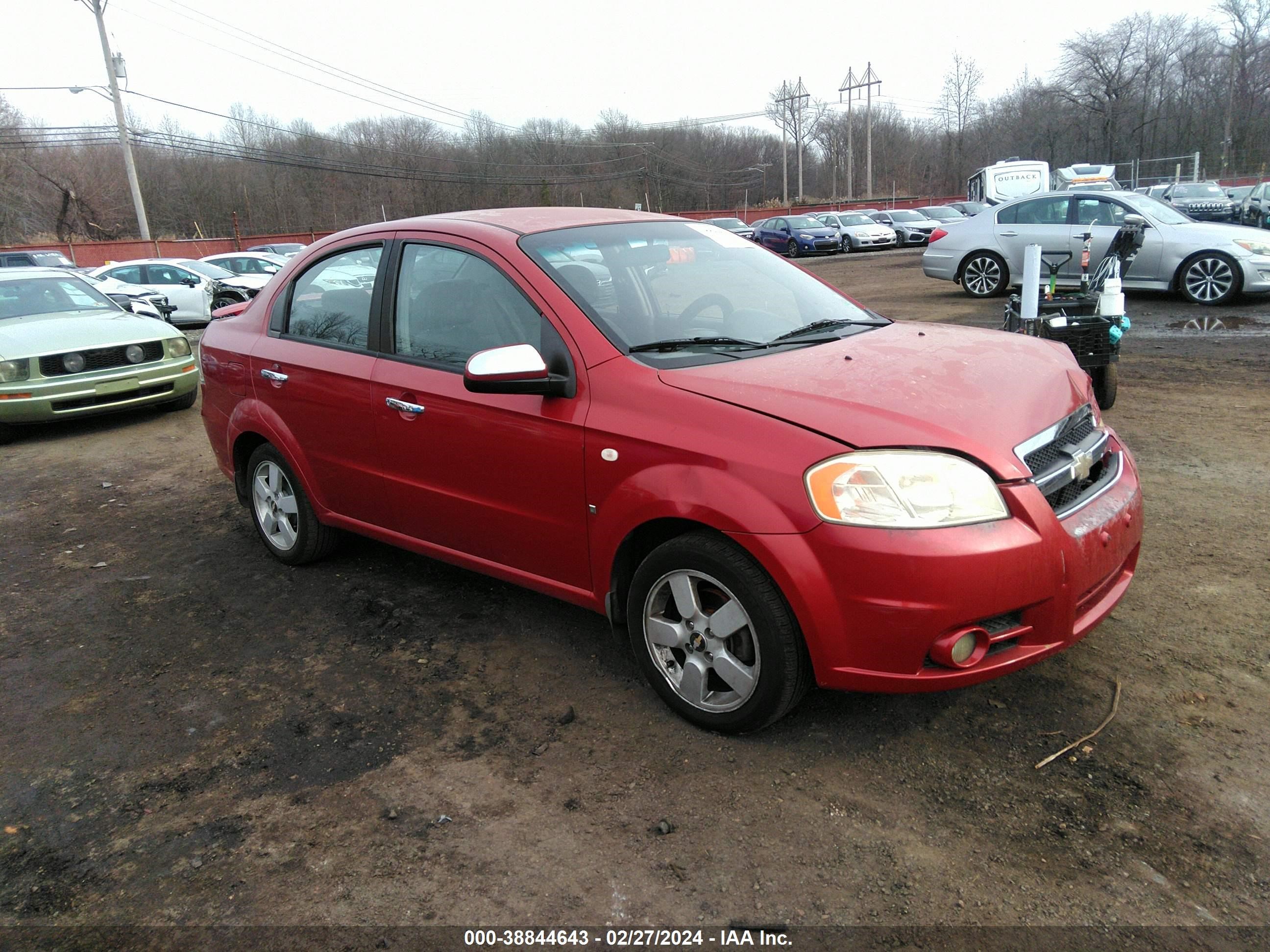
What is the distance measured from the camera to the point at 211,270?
803 inches

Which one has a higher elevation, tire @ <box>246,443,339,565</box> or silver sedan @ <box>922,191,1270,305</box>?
silver sedan @ <box>922,191,1270,305</box>

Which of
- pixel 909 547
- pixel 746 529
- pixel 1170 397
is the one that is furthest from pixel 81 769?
pixel 1170 397

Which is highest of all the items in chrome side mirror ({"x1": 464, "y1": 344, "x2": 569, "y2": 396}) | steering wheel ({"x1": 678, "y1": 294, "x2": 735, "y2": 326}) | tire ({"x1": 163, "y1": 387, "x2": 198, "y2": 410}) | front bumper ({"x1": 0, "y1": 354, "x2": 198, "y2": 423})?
steering wheel ({"x1": 678, "y1": 294, "x2": 735, "y2": 326})

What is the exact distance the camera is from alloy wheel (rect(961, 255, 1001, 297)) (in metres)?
13.8

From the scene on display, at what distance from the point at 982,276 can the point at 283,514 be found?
12194 millimetres

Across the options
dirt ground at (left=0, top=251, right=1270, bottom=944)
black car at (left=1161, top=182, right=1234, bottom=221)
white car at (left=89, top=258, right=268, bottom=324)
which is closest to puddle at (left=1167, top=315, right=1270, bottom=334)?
dirt ground at (left=0, top=251, right=1270, bottom=944)

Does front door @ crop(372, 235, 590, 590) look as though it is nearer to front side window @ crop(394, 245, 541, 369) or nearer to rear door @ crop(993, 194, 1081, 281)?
front side window @ crop(394, 245, 541, 369)

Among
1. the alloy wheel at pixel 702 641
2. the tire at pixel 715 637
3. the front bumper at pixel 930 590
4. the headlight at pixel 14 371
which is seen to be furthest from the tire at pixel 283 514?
the headlight at pixel 14 371

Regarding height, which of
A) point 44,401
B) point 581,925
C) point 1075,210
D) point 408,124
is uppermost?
point 408,124

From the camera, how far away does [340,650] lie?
12.5 feet

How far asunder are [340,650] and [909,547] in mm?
2482

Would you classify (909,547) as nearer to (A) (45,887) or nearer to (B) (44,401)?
(A) (45,887)

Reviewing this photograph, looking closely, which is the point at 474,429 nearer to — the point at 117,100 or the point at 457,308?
the point at 457,308

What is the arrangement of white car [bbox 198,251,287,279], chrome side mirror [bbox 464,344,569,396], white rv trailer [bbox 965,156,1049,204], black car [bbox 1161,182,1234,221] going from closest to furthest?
chrome side mirror [bbox 464,344,569,396]
white car [bbox 198,251,287,279]
black car [bbox 1161,182,1234,221]
white rv trailer [bbox 965,156,1049,204]
